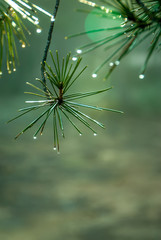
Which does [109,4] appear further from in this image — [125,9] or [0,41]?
[0,41]

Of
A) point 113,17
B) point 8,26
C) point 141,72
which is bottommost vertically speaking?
point 141,72

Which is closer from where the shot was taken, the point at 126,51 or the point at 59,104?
the point at 126,51

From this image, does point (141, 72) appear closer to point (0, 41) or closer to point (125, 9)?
point (125, 9)

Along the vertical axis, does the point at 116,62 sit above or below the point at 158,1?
below

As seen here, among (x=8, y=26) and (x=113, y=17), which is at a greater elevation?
(x=8, y=26)

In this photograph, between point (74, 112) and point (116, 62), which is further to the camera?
point (74, 112)

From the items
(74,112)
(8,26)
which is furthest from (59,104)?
(8,26)

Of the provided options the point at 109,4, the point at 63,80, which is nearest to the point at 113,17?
the point at 109,4

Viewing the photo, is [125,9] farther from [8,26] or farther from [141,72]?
[8,26]
